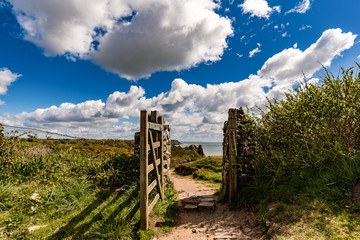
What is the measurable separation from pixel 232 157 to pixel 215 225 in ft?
7.52

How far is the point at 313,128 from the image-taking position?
19.0 ft

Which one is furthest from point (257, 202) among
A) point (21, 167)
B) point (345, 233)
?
point (21, 167)

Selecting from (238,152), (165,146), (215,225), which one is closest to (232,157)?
(238,152)

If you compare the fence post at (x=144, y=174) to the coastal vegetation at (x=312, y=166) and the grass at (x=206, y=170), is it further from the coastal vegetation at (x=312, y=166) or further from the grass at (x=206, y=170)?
the grass at (x=206, y=170)

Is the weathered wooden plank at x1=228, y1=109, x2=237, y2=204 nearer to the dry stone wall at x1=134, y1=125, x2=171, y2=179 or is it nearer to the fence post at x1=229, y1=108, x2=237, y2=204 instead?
the fence post at x1=229, y1=108, x2=237, y2=204

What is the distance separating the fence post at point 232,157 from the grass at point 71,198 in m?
2.19

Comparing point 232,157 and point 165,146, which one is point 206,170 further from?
point 232,157

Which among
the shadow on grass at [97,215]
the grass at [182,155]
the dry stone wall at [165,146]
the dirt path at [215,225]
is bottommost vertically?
the dirt path at [215,225]

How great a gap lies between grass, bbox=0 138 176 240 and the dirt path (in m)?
0.47

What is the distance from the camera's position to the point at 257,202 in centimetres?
583

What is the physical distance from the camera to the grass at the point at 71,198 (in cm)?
454

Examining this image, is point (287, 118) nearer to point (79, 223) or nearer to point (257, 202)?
point (257, 202)

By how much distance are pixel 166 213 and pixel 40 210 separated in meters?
3.63

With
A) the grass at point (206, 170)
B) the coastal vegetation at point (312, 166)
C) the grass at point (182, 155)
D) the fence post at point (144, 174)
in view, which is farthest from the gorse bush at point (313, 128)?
the grass at point (182, 155)
